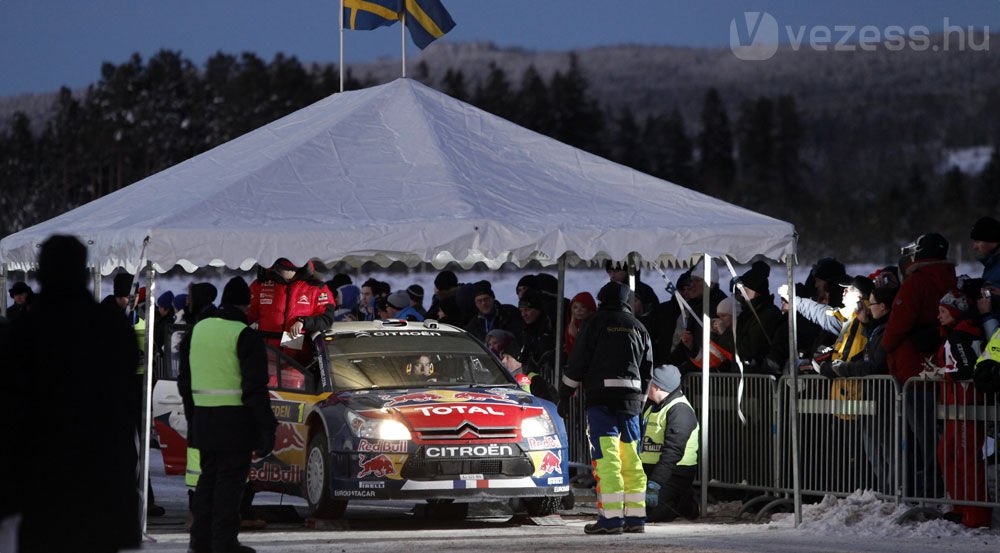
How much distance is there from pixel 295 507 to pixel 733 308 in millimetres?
4595

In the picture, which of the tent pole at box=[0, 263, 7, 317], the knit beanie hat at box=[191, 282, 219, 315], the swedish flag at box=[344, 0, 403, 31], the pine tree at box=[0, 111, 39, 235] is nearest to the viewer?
the knit beanie hat at box=[191, 282, 219, 315]

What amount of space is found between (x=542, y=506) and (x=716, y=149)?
12387 centimetres

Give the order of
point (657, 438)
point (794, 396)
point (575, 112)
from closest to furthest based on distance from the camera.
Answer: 1. point (794, 396)
2. point (657, 438)
3. point (575, 112)

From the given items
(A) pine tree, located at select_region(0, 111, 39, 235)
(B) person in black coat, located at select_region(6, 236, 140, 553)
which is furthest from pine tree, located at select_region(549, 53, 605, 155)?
(B) person in black coat, located at select_region(6, 236, 140, 553)

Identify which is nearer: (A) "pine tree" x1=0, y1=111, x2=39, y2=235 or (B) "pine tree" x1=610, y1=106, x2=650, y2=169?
(A) "pine tree" x1=0, y1=111, x2=39, y2=235

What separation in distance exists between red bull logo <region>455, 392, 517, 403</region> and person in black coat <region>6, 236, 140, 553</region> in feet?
19.1

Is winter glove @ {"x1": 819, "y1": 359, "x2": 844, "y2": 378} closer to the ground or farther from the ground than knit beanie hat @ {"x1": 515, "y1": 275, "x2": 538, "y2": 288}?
closer to the ground

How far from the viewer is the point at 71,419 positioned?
641 cm

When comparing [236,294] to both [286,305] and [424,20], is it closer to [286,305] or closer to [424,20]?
[286,305]

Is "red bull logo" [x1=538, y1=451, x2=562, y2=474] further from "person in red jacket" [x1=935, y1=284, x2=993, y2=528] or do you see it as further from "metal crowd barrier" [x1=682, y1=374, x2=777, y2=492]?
"person in red jacket" [x1=935, y1=284, x2=993, y2=528]

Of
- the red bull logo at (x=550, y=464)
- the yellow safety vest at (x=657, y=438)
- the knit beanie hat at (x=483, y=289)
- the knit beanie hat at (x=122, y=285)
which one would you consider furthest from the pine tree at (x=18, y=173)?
the red bull logo at (x=550, y=464)

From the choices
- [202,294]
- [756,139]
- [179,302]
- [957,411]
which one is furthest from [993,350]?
[756,139]

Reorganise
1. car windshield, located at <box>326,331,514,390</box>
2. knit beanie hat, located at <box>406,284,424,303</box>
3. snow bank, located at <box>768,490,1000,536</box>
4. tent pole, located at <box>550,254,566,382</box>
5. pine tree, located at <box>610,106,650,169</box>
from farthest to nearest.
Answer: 1. pine tree, located at <box>610,106,650,169</box>
2. knit beanie hat, located at <box>406,284,424,303</box>
3. tent pole, located at <box>550,254,566,382</box>
4. car windshield, located at <box>326,331,514,390</box>
5. snow bank, located at <box>768,490,1000,536</box>

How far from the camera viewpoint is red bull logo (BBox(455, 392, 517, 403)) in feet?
40.9
